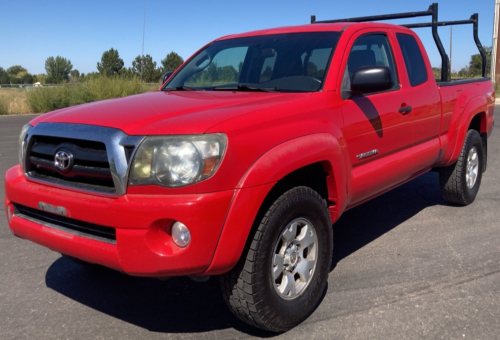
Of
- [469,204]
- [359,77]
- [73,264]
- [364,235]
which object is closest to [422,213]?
[469,204]

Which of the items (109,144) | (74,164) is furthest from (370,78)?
(74,164)

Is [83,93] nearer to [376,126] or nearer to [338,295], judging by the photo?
[376,126]

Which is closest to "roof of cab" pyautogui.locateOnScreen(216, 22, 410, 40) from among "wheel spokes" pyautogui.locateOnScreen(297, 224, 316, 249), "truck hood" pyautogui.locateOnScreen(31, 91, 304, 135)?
"truck hood" pyautogui.locateOnScreen(31, 91, 304, 135)

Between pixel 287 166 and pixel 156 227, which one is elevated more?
pixel 287 166

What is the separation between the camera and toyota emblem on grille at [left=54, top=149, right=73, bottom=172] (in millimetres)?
2928

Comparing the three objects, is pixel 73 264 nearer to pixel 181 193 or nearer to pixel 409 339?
pixel 181 193

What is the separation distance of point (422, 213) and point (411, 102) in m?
1.66

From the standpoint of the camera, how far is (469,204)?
19.4 feet

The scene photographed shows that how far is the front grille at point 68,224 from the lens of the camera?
2.81m

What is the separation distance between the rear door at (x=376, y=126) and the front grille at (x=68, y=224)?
175 centimetres

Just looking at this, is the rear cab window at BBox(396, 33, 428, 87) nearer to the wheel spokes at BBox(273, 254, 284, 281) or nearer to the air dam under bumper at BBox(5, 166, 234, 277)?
the wheel spokes at BBox(273, 254, 284, 281)

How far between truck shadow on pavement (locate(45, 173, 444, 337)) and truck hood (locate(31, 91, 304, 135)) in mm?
1275

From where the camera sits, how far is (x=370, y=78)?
3561 millimetres

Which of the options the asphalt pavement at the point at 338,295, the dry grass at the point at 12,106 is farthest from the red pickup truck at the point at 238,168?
the dry grass at the point at 12,106
